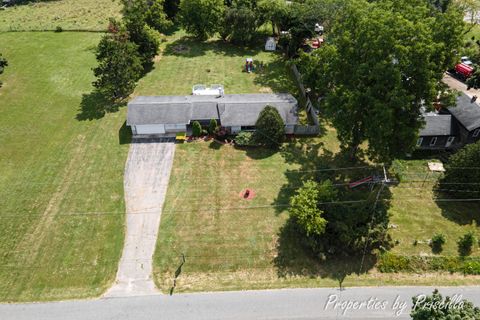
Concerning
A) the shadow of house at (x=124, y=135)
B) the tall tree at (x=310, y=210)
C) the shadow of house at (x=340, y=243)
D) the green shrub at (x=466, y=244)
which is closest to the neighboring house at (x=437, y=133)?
the shadow of house at (x=340, y=243)

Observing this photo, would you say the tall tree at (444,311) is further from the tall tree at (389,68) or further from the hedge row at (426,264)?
the tall tree at (389,68)

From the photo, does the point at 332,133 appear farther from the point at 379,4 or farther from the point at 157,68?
the point at 157,68

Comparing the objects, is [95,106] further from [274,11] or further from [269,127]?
[274,11]

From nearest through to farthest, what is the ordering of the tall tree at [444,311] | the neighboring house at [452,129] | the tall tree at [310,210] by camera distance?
1. the tall tree at [444,311]
2. the tall tree at [310,210]
3. the neighboring house at [452,129]

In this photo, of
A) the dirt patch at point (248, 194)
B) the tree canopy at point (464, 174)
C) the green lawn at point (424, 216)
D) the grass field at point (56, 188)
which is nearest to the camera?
the grass field at point (56, 188)

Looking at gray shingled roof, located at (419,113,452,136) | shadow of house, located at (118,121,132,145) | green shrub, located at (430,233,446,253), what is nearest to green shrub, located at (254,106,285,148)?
shadow of house, located at (118,121,132,145)

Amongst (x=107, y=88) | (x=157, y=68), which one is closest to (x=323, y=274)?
(x=107, y=88)
